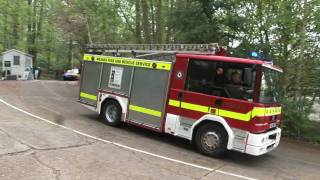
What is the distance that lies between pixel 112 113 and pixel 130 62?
1.75 meters

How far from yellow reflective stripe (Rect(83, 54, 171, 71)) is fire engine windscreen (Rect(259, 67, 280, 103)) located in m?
2.62

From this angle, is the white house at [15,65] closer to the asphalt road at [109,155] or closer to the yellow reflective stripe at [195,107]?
the asphalt road at [109,155]

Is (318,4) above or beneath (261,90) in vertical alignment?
above

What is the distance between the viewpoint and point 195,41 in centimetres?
1584

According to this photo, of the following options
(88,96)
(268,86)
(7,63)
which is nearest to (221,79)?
(268,86)

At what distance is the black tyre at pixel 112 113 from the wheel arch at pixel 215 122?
2.91 meters

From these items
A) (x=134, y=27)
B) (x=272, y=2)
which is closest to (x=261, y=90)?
(x=272, y=2)

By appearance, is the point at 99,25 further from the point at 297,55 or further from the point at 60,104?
the point at 297,55

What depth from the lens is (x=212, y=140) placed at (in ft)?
33.4

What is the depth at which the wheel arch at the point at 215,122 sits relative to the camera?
9766mm

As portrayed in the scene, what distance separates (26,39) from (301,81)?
3697cm

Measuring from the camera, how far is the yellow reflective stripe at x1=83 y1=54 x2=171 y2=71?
37.2 feet

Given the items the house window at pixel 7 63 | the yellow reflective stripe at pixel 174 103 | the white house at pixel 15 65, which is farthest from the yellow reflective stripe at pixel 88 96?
the house window at pixel 7 63

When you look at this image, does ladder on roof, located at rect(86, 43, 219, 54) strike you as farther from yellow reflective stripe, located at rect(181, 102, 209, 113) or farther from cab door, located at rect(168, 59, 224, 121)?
yellow reflective stripe, located at rect(181, 102, 209, 113)
